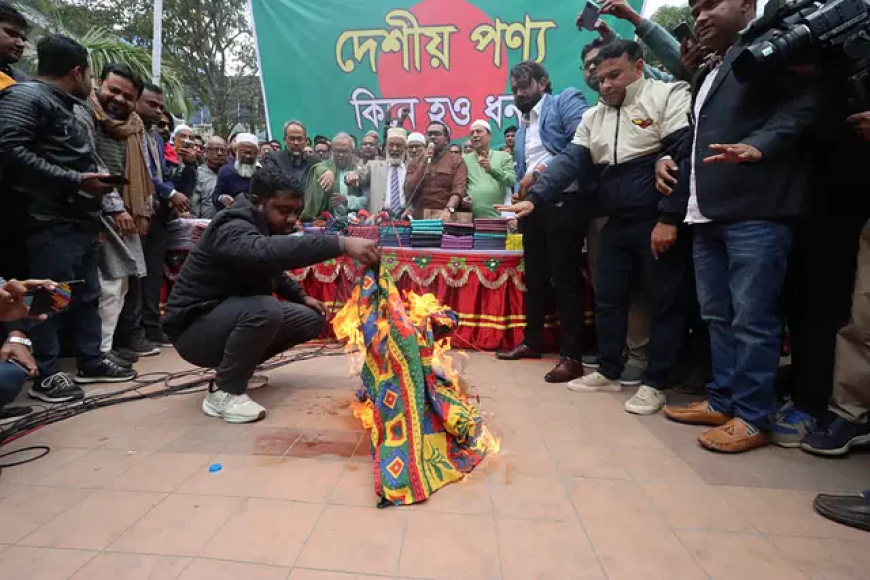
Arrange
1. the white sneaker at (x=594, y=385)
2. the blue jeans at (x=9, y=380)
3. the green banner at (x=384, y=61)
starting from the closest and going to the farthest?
the blue jeans at (x=9, y=380) < the white sneaker at (x=594, y=385) < the green banner at (x=384, y=61)

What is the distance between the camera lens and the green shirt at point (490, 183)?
16.5 feet

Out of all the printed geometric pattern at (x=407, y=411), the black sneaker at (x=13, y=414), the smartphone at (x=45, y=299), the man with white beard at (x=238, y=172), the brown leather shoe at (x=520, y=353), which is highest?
the man with white beard at (x=238, y=172)

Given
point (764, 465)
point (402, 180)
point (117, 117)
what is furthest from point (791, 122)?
point (117, 117)

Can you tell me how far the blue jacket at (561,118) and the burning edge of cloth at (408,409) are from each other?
2.01 m

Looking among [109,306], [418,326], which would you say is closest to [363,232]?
[418,326]

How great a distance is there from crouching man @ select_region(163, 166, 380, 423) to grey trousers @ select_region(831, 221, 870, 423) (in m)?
2.61

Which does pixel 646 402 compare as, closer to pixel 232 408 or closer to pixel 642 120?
pixel 642 120

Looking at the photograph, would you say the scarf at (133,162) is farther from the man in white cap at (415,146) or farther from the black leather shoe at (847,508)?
the black leather shoe at (847,508)

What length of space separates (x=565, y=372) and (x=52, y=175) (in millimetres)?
3413

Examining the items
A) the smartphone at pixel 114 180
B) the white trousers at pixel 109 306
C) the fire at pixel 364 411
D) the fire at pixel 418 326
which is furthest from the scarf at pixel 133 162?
the fire at pixel 364 411

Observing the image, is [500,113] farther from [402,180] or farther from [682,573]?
[682,573]

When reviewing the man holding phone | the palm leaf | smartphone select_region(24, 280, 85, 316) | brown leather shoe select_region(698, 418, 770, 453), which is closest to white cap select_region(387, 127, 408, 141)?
the man holding phone

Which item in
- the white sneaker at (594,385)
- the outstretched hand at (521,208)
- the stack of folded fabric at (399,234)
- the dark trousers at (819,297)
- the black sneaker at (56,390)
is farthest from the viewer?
the stack of folded fabric at (399,234)

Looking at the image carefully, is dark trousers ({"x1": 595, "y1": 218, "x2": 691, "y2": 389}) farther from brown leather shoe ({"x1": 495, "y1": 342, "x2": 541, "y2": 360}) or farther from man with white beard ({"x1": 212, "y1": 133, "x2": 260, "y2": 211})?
man with white beard ({"x1": 212, "y1": 133, "x2": 260, "y2": 211})
